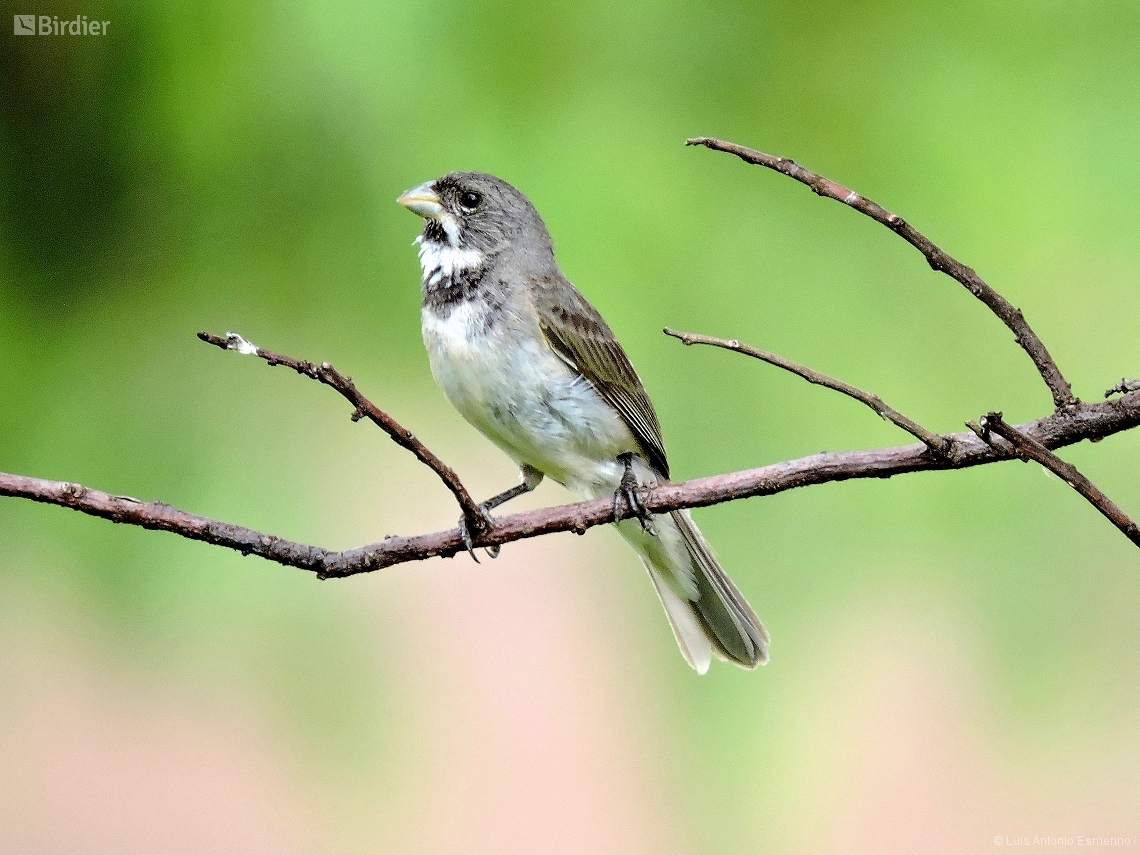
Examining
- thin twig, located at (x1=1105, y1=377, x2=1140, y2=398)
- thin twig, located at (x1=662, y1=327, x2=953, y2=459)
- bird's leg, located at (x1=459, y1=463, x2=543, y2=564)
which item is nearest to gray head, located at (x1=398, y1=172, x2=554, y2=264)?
bird's leg, located at (x1=459, y1=463, x2=543, y2=564)

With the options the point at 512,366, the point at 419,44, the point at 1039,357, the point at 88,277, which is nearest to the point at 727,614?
the point at 512,366

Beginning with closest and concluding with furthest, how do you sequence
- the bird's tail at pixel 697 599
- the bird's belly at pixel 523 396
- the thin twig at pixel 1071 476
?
the thin twig at pixel 1071 476 < the bird's belly at pixel 523 396 < the bird's tail at pixel 697 599

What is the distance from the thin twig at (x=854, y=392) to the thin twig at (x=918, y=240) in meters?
0.08

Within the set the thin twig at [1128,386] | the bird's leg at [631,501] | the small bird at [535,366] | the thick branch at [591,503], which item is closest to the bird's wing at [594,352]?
the small bird at [535,366]

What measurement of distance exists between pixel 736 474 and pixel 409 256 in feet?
3.52

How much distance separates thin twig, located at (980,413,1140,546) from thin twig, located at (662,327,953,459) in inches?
2.0

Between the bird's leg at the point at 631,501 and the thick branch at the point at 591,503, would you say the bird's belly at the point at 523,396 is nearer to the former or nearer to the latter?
the bird's leg at the point at 631,501

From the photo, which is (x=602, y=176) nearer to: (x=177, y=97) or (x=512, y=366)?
(x=512, y=366)

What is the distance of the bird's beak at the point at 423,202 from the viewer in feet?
4.63

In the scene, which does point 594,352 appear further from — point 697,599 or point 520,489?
point 697,599

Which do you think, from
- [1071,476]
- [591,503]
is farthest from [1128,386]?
[591,503]

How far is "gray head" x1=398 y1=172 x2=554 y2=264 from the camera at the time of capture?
1442 millimetres

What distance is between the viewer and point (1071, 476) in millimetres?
636

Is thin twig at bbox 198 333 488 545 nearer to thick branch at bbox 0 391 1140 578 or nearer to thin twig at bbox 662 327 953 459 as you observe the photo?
thick branch at bbox 0 391 1140 578
